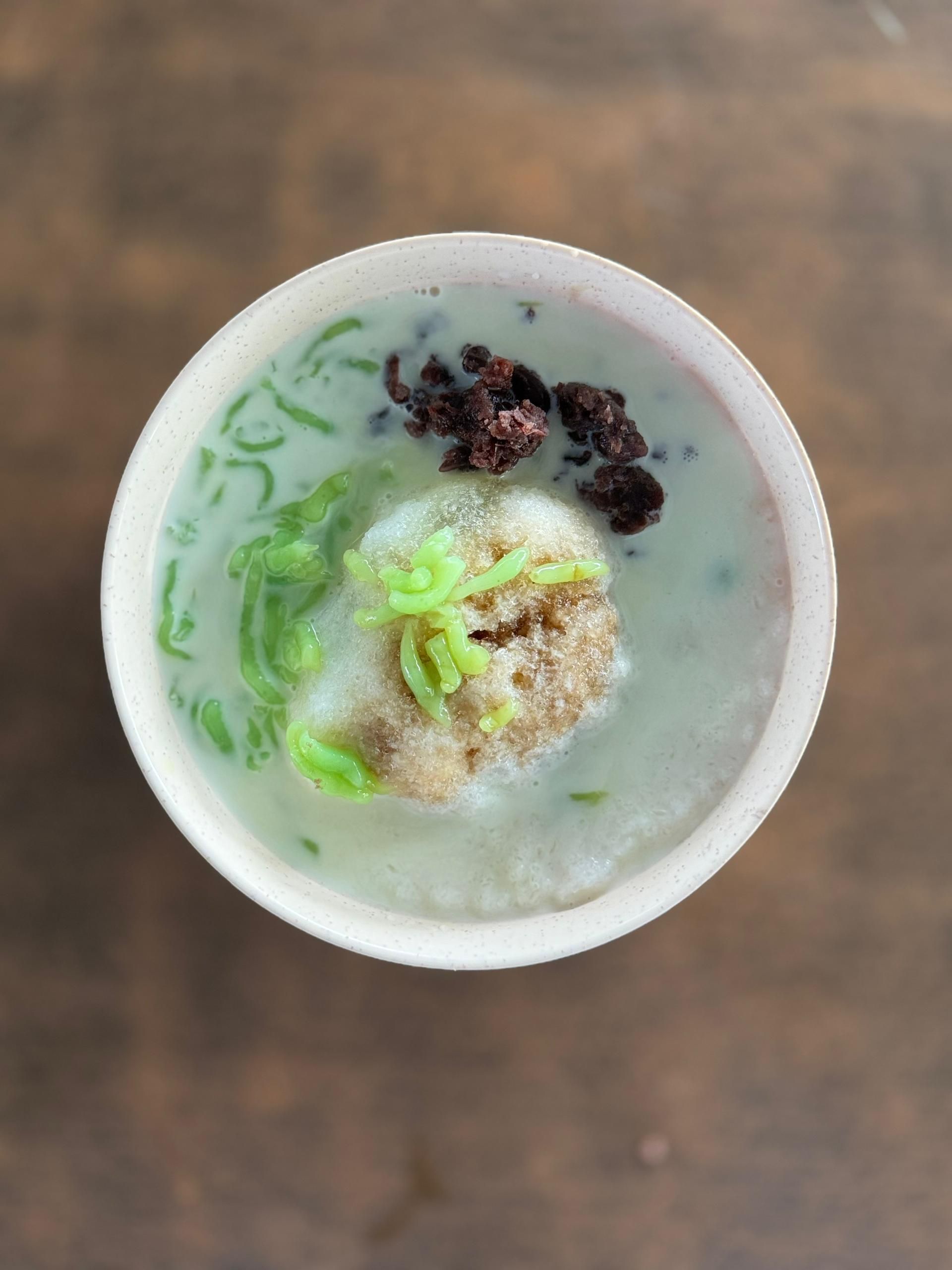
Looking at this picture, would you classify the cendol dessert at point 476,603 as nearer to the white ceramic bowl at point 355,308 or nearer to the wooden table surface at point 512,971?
the white ceramic bowl at point 355,308

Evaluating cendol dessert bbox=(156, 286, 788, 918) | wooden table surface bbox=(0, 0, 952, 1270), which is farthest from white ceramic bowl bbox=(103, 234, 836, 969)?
wooden table surface bbox=(0, 0, 952, 1270)

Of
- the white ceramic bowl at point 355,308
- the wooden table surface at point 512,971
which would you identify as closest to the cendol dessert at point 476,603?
the white ceramic bowl at point 355,308

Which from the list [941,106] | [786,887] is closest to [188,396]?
[786,887]

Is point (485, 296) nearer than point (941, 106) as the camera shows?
Yes

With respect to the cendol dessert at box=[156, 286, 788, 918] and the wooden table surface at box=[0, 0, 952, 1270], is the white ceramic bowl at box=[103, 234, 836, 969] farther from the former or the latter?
the wooden table surface at box=[0, 0, 952, 1270]

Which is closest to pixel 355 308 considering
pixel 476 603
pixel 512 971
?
pixel 476 603

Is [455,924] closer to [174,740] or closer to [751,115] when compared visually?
[174,740]

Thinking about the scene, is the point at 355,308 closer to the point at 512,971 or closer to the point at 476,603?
the point at 476,603
